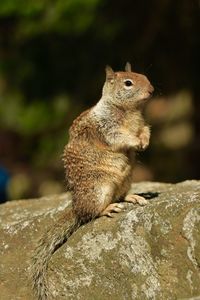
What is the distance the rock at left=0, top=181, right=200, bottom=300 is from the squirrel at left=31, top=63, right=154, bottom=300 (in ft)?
0.31

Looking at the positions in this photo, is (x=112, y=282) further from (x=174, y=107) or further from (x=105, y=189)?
(x=174, y=107)

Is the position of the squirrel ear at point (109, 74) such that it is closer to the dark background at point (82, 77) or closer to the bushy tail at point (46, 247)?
the bushy tail at point (46, 247)

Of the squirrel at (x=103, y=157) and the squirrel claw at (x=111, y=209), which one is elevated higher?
the squirrel at (x=103, y=157)

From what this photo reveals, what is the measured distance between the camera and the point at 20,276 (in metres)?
7.16

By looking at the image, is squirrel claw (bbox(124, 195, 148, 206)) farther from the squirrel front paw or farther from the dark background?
the dark background

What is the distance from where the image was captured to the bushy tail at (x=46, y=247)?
22.6 ft

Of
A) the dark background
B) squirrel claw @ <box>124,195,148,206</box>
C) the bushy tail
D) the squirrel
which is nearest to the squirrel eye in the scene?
the squirrel

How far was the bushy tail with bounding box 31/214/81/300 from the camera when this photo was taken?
6.89m

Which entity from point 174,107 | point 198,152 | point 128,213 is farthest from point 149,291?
point 174,107

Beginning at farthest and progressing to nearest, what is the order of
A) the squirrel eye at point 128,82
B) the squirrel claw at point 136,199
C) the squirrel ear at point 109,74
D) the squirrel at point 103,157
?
1. the squirrel ear at point 109,74
2. the squirrel eye at point 128,82
3. the squirrel claw at point 136,199
4. the squirrel at point 103,157

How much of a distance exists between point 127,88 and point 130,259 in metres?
1.54

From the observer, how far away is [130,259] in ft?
22.4

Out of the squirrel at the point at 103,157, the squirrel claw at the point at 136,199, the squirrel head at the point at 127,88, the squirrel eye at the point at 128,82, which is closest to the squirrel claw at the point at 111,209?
the squirrel at the point at 103,157

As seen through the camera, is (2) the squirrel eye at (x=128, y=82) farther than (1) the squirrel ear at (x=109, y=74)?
No
